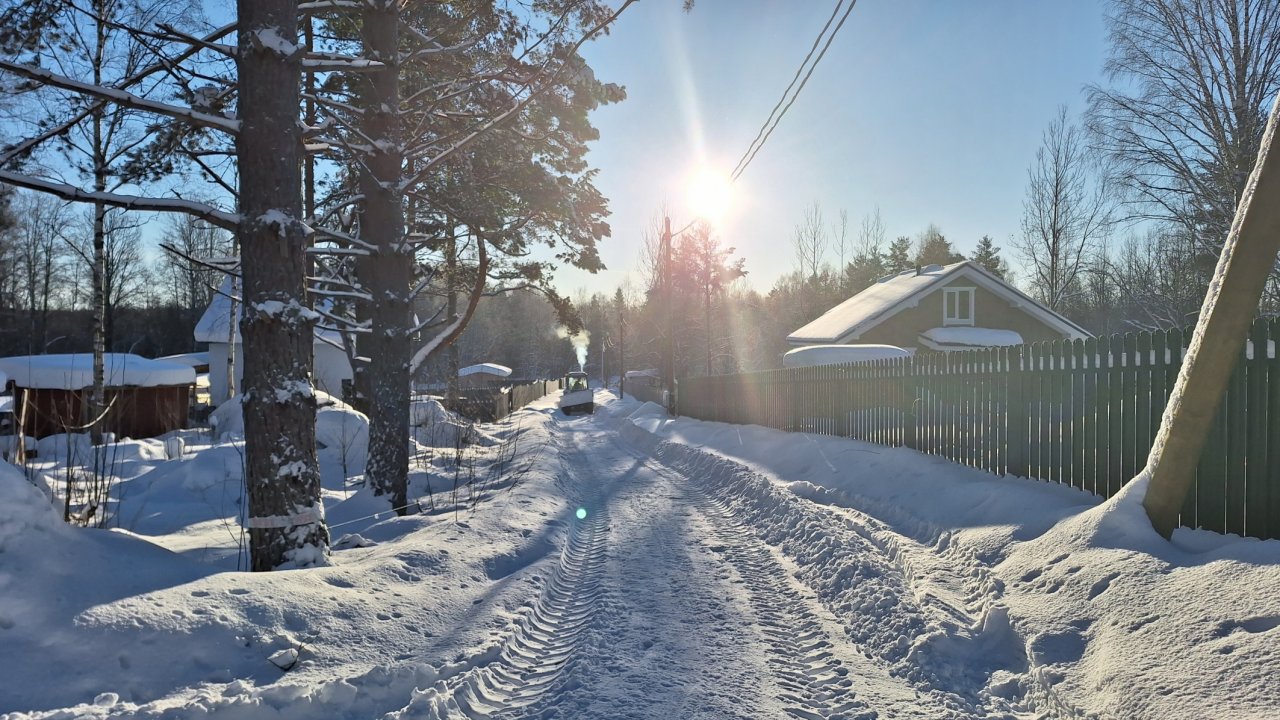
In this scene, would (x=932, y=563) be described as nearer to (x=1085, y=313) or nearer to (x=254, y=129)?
(x=254, y=129)

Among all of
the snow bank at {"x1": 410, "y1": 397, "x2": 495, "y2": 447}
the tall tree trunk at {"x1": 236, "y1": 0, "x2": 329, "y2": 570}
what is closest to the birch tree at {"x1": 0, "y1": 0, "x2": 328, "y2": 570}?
the tall tree trunk at {"x1": 236, "y1": 0, "x2": 329, "y2": 570}

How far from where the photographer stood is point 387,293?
8.02m

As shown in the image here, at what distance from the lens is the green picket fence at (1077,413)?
439 cm

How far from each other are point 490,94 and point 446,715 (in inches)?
367

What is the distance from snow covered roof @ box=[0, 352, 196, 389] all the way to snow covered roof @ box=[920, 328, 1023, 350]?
25070 millimetres

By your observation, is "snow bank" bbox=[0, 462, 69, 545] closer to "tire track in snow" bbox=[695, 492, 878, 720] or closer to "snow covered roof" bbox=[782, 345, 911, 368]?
"tire track in snow" bbox=[695, 492, 878, 720]

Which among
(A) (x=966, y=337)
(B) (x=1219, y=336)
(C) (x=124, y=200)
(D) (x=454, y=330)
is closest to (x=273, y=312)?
(C) (x=124, y=200)

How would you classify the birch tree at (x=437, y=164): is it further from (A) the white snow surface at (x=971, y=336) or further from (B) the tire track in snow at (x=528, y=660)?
(A) the white snow surface at (x=971, y=336)

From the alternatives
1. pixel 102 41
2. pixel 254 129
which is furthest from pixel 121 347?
pixel 254 129

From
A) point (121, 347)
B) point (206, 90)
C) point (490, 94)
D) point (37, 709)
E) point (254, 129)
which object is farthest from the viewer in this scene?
point (121, 347)

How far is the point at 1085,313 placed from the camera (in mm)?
52656

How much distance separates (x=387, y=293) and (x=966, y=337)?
23466 mm

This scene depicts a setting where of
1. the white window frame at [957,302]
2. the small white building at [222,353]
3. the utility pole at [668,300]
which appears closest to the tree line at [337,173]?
the utility pole at [668,300]

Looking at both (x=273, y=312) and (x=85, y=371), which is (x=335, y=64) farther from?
(x=85, y=371)
